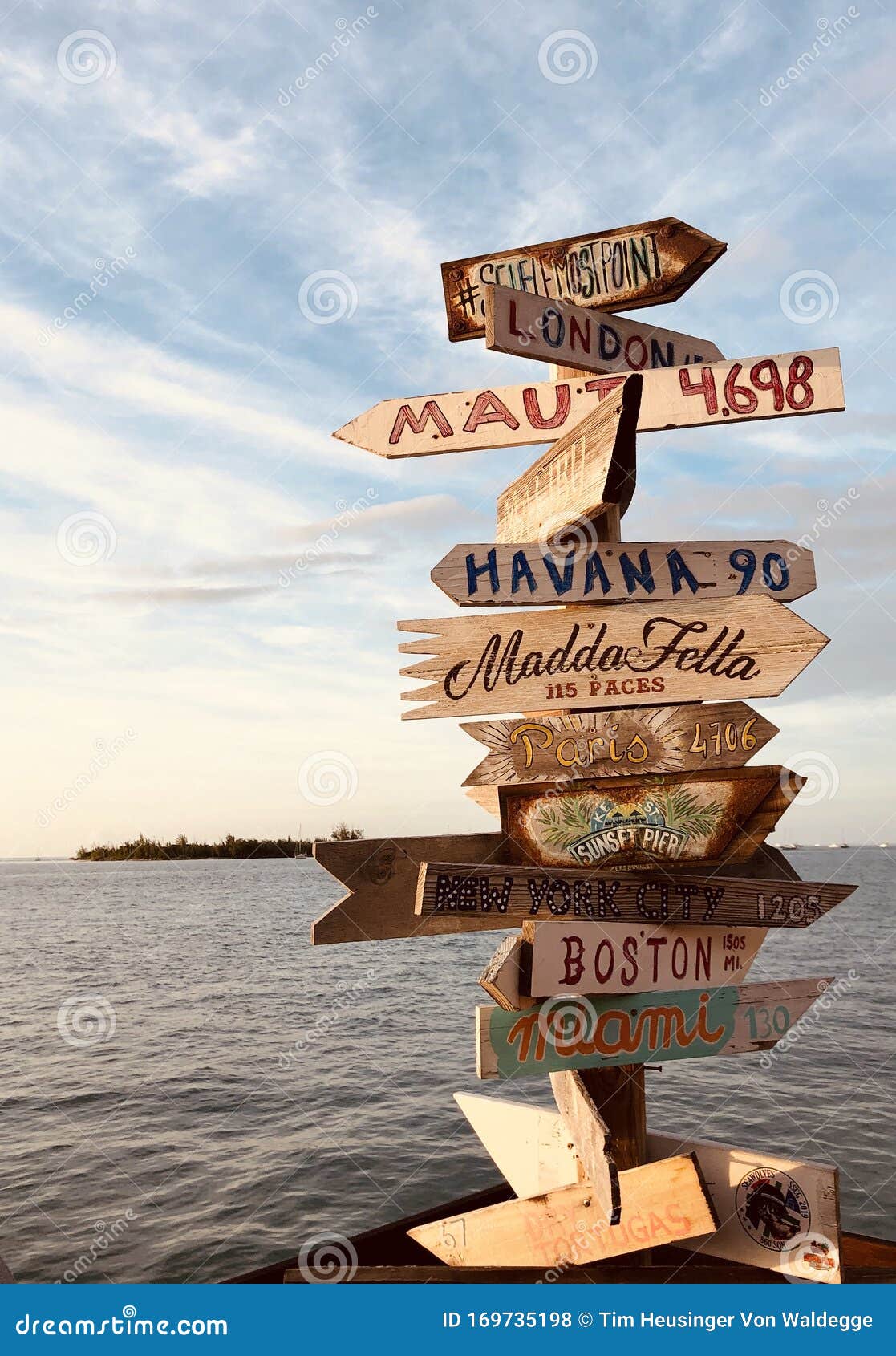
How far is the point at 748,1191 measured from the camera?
486cm

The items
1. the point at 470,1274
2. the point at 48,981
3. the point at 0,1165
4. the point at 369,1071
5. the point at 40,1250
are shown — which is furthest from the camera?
the point at 48,981

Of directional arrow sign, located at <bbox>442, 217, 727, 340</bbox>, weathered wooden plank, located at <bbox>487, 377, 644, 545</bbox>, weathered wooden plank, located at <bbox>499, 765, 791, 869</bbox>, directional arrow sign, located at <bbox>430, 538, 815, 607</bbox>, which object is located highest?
directional arrow sign, located at <bbox>442, 217, 727, 340</bbox>

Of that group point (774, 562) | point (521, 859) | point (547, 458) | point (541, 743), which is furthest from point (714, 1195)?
point (547, 458)

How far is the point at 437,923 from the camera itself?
4727mm

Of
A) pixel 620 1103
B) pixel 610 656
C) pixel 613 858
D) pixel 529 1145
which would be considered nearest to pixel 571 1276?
pixel 529 1145

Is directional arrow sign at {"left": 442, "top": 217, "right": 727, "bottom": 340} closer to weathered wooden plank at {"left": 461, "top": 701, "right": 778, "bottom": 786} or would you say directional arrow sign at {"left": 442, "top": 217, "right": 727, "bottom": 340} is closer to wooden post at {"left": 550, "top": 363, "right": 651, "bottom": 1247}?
wooden post at {"left": 550, "top": 363, "right": 651, "bottom": 1247}

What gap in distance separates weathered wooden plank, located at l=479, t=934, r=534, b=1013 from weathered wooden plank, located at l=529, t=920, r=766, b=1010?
0.01 meters

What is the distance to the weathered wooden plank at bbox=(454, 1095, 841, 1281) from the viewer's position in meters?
4.79

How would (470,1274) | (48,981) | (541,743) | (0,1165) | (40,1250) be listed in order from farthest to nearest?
(48,981) < (0,1165) < (40,1250) < (541,743) < (470,1274)

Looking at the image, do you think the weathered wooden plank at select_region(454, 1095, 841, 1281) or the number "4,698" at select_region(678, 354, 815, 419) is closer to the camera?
the weathered wooden plank at select_region(454, 1095, 841, 1281)

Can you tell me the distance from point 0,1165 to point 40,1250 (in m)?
3.79

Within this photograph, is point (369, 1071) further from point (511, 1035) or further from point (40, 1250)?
point (511, 1035)

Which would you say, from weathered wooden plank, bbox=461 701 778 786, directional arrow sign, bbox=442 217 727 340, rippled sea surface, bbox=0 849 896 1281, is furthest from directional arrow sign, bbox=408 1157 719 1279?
rippled sea surface, bbox=0 849 896 1281

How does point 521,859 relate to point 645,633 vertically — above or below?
below
